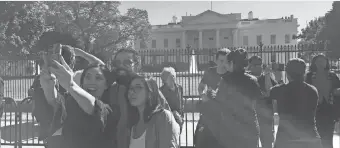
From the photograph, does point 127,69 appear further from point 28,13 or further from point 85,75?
point 28,13

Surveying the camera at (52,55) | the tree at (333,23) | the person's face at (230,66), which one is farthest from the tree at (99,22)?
the camera at (52,55)

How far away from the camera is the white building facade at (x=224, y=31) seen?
225 ft

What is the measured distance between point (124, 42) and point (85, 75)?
1550 inches

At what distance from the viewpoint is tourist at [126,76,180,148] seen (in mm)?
2748

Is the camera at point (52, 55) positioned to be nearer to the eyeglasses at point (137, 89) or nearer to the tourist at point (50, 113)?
the tourist at point (50, 113)

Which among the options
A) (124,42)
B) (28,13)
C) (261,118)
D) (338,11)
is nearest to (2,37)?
(28,13)

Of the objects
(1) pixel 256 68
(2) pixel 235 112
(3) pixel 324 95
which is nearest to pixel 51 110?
(2) pixel 235 112

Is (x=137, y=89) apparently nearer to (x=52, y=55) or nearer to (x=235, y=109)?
(x=52, y=55)

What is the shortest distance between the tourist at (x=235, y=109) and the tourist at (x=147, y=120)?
2.25ft

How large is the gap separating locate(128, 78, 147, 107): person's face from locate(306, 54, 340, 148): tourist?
269cm

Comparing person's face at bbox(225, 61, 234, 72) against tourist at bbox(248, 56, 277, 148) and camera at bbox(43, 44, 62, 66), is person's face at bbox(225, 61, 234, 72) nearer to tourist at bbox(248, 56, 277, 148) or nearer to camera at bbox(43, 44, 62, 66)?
tourist at bbox(248, 56, 277, 148)

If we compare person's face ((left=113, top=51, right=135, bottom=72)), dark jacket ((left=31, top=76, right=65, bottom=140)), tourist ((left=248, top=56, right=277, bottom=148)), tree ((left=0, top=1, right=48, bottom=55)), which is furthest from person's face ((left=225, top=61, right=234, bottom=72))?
tree ((left=0, top=1, right=48, bottom=55))

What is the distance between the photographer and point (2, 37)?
93.2ft

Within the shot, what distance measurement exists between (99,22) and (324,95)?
37545 mm
